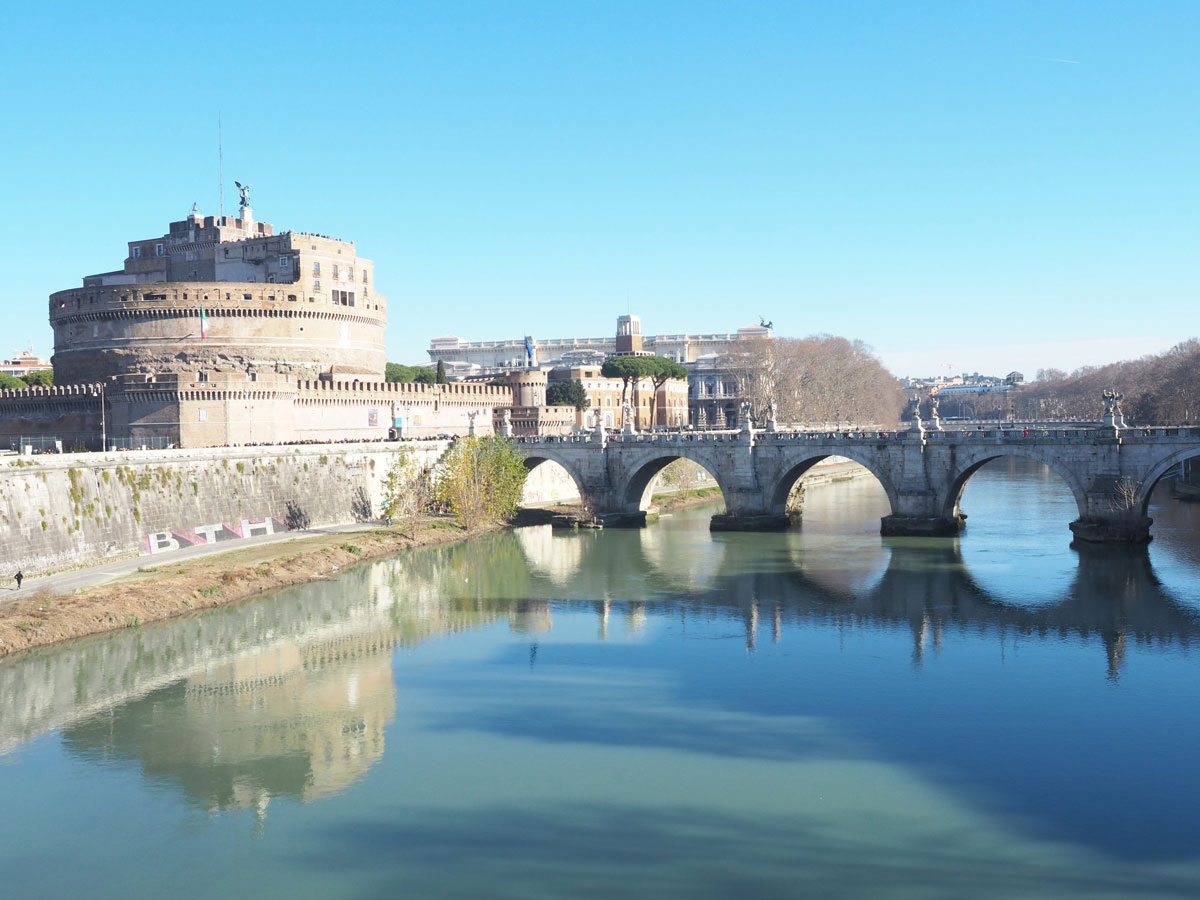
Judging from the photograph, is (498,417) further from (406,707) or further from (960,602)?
(406,707)

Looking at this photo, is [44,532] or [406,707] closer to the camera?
[406,707]

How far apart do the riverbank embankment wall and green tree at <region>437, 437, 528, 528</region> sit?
341cm

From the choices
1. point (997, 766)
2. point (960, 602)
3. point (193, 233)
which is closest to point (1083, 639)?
point (960, 602)

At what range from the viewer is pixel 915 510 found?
1811 inches

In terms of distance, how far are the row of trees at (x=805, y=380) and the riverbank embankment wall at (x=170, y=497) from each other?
148 ft

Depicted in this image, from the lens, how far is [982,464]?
45656mm

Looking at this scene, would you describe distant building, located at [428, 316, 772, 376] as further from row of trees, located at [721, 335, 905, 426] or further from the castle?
the castle

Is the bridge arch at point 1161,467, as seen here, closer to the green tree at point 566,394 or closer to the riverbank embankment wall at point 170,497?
the riverbank embankment wall at point 170,497

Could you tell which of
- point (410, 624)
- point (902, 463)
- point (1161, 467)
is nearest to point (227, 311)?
point (410, 624)

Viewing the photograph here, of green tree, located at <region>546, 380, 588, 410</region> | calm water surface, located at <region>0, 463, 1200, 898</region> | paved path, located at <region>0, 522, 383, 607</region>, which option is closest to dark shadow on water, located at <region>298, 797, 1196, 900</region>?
calm water surface, located at <region>0, 463, 1200, 898</region>

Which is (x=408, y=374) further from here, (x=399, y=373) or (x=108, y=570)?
(x=108, y=570)

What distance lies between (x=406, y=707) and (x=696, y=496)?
41107 millimetres

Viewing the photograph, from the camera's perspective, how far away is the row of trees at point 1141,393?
67.8 meters

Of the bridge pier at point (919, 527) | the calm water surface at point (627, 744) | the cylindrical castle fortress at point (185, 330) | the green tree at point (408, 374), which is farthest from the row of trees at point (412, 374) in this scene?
the calm water surface at point (627, 744)
